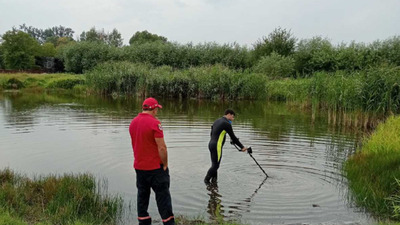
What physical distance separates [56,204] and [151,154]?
2.45m

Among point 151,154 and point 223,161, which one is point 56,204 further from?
point 223,161

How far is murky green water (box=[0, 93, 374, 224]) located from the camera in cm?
886

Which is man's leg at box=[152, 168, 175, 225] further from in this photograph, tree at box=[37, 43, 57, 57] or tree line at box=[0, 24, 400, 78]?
tree at box=[37, 43, 57, 57]

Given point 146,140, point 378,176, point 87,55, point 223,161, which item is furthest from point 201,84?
point 146,140

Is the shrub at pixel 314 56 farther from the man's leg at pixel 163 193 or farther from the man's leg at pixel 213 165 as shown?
the man's leg at pixel 163 193

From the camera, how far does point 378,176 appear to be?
9.51 m

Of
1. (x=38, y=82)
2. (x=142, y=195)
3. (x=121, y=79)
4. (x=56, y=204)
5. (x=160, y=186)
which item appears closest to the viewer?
(x=160, y=186)

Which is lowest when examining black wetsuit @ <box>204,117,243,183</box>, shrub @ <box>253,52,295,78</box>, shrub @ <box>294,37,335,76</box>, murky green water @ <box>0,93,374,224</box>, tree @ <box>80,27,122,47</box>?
murky green water @ <box>0,93,374,224</box>

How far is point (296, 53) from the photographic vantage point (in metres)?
54.8

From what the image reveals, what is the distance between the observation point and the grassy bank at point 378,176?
8477 mm

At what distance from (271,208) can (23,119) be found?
17.6m

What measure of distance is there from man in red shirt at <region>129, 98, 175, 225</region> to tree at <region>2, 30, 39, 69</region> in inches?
2544

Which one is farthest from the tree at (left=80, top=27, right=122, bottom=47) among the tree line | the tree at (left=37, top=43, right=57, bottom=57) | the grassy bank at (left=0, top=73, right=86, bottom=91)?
the grassy bank at (left=0, top=73, right=86, bottom=91)

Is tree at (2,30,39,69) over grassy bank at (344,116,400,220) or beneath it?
over
